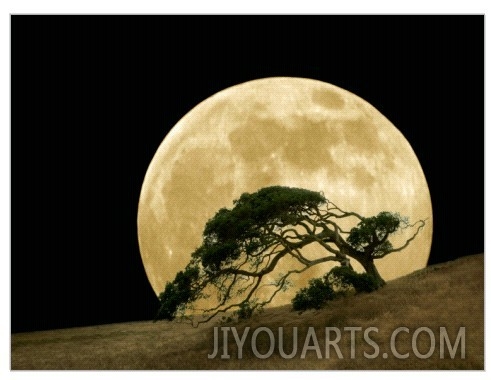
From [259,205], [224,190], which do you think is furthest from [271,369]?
[224,190]

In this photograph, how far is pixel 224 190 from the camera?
85.8 feet

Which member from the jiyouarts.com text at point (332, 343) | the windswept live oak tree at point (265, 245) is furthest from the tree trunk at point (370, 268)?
the jiyouarts.com text at point (332, 343)

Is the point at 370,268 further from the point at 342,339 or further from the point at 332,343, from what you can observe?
the point at 332,343

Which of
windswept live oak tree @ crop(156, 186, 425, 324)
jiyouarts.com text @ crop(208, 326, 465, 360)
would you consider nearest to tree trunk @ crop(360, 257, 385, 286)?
windswept live oak tree @ crop(156, 186, 425, 324)

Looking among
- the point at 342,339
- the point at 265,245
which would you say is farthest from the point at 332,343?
the point at 265,245

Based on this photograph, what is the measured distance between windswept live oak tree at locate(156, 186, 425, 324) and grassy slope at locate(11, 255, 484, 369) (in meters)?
1.03

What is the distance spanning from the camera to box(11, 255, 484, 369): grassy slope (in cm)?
2131

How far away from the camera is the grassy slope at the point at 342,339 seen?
21.3 meters

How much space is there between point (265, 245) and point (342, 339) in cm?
356

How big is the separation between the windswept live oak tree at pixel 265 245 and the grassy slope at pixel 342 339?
103cm

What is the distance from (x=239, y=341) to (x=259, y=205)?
12.9 ft

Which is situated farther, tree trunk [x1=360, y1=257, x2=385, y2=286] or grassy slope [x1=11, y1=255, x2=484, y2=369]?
tree trunk [x1=360, y1=257, x2=385, y2=286]

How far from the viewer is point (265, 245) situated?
2348 cm

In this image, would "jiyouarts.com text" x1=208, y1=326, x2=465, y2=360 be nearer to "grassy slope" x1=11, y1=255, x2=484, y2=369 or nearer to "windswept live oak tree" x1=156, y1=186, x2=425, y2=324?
"grassy slope" x1=11, y1=255, x2=484, y2=369
